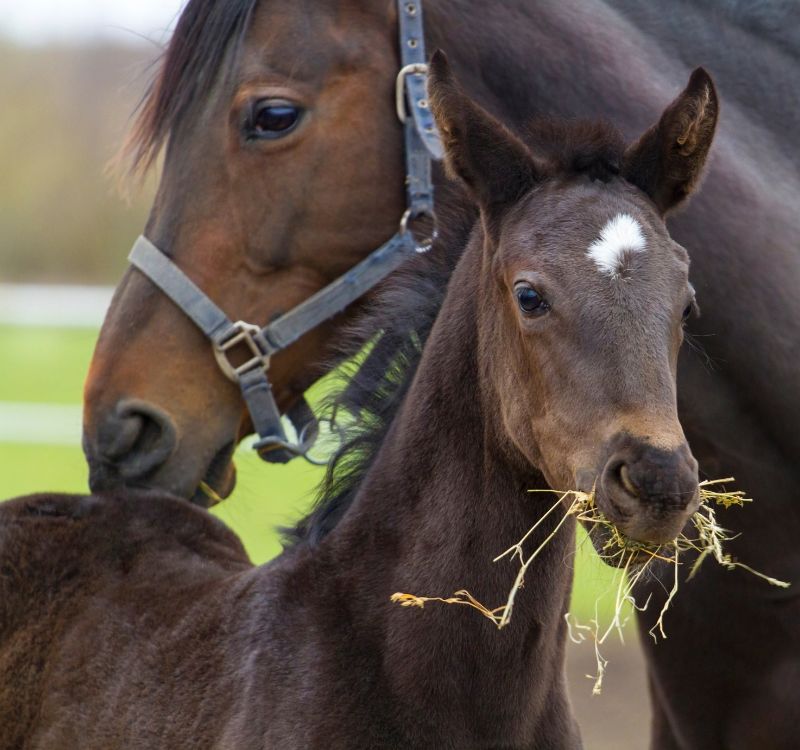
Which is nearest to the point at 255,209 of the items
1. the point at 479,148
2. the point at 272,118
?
the point at 272,118

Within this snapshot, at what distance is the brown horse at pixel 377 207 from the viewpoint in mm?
2992

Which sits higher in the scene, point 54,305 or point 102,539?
point 102,539

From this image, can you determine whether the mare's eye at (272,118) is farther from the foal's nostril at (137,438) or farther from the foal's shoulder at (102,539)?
the foal's shoulder at (102,539)

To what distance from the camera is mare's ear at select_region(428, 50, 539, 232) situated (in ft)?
8.36

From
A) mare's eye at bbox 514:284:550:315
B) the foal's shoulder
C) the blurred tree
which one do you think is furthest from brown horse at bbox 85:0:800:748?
the blurred tree

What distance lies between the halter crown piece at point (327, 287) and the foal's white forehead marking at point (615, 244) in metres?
0.74

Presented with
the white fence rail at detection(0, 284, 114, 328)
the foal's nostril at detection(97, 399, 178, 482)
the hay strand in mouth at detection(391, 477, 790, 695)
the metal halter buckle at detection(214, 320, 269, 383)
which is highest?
the hay strand in mouth at detection(391, 477, 790, 695)

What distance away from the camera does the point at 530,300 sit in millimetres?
2414

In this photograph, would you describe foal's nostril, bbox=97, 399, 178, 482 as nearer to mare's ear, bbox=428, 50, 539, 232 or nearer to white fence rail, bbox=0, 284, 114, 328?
mare's ear, bbox=428, 50, 539, 232

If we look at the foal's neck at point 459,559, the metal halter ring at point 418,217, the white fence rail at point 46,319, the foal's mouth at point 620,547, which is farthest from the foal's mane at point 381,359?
the white fence rail at point 46,319

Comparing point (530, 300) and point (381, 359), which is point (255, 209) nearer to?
point (381, 359)

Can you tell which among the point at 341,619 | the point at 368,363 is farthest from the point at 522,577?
the point at 368,363

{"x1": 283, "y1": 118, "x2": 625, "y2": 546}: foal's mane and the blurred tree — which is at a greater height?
{"x1": 283, "y1": 118, "x2": 625, "y2": 546}: foal's mane

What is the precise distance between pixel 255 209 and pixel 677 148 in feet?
3.43
